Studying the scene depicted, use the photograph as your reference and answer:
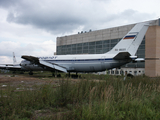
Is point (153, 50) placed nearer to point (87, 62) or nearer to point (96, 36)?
point (96, 36)

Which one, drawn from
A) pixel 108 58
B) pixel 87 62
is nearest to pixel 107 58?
pixel 108 58

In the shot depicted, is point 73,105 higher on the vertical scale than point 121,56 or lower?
lower

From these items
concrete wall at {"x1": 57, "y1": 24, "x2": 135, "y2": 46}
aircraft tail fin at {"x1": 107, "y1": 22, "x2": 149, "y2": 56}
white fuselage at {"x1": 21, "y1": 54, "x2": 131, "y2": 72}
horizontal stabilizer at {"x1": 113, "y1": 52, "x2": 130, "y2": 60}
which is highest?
concrete wall at {"x1": 57, "y1": 24, "x2": 135, "y2": 46}

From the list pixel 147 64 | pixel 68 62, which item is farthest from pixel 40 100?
pixel 147 64

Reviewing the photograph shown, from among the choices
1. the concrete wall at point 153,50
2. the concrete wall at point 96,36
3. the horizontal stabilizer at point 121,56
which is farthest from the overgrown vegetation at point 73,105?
the concrete wall at point 96,36

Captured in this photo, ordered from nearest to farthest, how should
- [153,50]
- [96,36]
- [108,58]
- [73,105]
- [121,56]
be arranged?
A: [73,105]
[121,56]
[108,58]
[153,50]
[96,36]

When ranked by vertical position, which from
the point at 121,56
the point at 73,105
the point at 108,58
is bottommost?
the point at 73,105

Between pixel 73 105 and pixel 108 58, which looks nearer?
pixel 73 105

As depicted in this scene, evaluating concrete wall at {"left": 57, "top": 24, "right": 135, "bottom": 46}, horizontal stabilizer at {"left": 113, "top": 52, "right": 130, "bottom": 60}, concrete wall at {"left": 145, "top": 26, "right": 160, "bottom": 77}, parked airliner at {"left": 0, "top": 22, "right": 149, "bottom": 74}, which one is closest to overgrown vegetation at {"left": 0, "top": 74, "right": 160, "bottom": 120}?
A: horizontal stabilizer at {"left": 113, "top": 52, "right": 130, "bottom": 60}

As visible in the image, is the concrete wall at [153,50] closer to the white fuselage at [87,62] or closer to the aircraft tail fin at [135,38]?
the aircraft tail fin at [135,38]

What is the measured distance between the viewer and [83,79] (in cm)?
608

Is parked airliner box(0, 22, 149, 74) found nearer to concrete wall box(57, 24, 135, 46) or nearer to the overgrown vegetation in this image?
the overgrown vegetation

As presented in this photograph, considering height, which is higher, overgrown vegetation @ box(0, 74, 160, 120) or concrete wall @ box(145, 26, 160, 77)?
concrete wall @ box(145, 26, 160, 77)

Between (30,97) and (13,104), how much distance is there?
69cm
